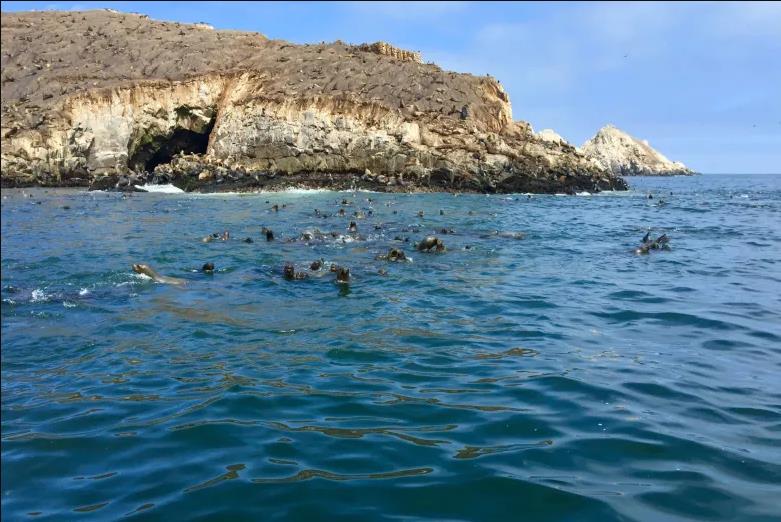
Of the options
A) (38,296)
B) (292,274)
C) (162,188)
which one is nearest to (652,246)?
(292,274)

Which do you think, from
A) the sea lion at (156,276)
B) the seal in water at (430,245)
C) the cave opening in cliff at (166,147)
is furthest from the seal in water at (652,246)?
the cave opening in cliff at (166,147)

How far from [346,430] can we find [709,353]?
18.9 feet

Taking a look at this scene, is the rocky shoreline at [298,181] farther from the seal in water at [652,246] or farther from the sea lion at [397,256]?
the sea lion at [397,256]

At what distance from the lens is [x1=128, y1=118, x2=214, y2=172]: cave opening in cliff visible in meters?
51.2

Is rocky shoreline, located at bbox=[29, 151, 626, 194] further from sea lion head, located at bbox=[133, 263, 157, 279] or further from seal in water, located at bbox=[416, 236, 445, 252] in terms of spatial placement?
sea lion head, located at bbox=[133, 263, 157, 279]

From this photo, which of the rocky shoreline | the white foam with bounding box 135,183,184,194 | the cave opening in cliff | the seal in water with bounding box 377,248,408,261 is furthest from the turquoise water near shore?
the cave opening in cliff

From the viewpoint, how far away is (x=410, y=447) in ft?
18.8

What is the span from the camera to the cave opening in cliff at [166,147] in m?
51.2

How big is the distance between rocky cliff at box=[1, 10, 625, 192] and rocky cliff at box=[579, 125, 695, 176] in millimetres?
112018

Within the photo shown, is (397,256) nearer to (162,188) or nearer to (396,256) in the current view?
(396,256)

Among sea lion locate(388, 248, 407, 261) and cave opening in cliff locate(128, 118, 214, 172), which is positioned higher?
cave opening in cliff locate(128, 118, 214, 172)

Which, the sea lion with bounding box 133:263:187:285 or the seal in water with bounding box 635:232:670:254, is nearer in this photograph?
the sea lion with bounding box 133:263:187:285

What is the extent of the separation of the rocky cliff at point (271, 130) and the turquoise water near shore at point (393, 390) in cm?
3190

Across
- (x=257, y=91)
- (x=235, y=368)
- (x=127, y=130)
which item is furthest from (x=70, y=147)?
(x=235, y=368)
